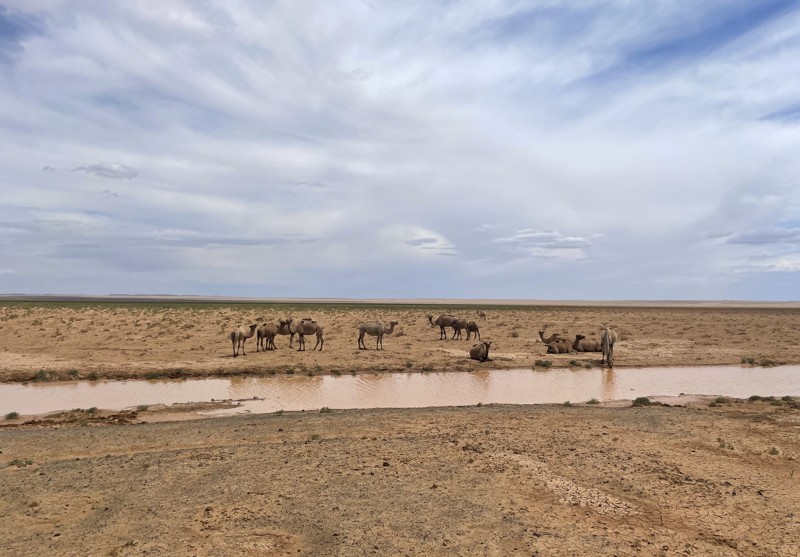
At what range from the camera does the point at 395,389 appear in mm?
20609

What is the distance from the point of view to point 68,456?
11000 millimetres

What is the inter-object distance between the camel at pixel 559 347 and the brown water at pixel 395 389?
17.4ft

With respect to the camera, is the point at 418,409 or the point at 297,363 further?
the point at 297,363

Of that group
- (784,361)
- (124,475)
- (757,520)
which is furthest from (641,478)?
(784,361)

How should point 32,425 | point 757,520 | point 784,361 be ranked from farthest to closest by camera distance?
1. point 784,361
2. point 32,425
3. point 757,520

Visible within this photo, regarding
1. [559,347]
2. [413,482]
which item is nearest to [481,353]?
[559,347]

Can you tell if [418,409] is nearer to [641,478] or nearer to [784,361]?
[641,478]

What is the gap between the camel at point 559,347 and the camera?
30797 mm

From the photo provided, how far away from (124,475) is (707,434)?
1177cm

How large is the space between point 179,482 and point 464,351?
75.5 ft

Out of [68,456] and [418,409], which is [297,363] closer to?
[418,409]

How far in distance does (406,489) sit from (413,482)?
0.33m

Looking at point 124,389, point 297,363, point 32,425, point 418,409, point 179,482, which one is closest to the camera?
point 179,482

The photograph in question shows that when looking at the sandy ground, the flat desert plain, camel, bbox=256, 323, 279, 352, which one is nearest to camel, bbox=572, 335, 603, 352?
the sandy ground
